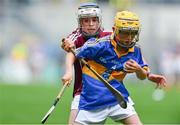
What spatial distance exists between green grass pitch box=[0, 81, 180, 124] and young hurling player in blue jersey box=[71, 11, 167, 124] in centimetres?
564

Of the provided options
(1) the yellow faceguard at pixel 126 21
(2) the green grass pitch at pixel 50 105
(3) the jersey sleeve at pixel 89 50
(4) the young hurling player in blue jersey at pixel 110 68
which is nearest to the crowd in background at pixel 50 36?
(2) the green grass pitch at pixel 50 105

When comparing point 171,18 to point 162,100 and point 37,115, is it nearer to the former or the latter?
point 162,100

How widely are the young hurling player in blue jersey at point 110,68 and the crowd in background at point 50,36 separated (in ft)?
58.4

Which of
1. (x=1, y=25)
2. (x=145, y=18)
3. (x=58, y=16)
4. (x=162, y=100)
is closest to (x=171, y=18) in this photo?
(x=145, y=18)

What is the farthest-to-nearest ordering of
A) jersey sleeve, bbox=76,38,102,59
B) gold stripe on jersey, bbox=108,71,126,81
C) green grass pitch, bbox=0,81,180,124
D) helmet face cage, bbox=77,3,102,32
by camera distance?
1. green grass pitch, bbox=0,81,180,124
2. helmet face cage, bbox=77,3,102,32
3. gold stripe on jersey, bbox=108,71,126,81
4. jersey sleeve, bbox=76,38,102,59

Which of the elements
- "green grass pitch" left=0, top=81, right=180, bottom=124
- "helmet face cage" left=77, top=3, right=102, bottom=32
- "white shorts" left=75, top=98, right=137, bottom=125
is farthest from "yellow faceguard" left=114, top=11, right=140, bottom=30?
"green grass pitch" left=0, top=81, right=180, bottom=124

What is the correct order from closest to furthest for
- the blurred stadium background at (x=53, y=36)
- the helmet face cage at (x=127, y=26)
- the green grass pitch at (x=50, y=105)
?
the helmet face cage at (x=127, y=26) < the green grass pitch at (x=50, y=105) < the blurred stadium background at (x=53, y=36)

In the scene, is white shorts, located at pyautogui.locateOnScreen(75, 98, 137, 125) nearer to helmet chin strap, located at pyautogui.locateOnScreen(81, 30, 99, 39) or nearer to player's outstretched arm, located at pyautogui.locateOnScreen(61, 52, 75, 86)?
player's outstretched arm, located at pyautogui.locateOnScreen(61, 52, 75, 86)

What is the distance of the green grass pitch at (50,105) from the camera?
52.1 ft

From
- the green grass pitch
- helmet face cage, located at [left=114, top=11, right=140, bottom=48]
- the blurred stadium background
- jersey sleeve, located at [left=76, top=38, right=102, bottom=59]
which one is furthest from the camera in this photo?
the blurred stadium background

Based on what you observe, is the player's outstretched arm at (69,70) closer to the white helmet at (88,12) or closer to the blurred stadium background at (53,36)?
the white helmet at (88,12)

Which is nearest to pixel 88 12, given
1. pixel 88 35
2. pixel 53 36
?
pixel 88 35

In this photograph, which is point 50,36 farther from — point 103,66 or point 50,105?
point 103,66

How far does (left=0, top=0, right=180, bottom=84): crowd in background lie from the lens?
27859 mm
